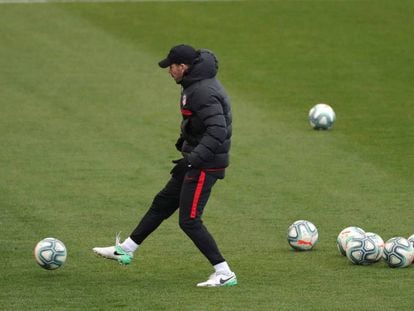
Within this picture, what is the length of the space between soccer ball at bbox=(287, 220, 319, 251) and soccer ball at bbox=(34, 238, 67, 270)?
8.28ft

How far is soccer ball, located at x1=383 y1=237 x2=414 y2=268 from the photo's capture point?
12047 mm

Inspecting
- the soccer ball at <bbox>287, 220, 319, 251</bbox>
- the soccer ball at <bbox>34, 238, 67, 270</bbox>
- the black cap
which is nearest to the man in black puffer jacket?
the black cap

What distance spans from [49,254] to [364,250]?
313 centimetres

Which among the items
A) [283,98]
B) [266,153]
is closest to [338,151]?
[266,153]

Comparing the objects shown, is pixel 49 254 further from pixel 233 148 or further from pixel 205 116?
pixel 233 148

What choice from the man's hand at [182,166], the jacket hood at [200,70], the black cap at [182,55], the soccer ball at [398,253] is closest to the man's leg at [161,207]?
the man's hand at [182,166]

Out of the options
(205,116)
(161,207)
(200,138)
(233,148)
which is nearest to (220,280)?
(161,207)

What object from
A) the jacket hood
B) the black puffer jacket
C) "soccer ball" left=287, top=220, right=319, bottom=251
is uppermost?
the jacket hood

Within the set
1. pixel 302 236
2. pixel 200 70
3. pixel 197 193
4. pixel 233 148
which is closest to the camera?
pixel 200 70

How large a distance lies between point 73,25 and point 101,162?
10151 mm

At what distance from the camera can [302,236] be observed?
1303cm

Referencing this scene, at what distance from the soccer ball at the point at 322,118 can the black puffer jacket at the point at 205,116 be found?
352 inches

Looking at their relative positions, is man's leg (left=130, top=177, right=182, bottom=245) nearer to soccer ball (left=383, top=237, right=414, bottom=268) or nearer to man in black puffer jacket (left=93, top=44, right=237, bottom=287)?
man in black puffer jacket (left=93, top=44, right=237, bottom=287)

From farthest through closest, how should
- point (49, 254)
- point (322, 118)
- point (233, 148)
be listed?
point (322, 118) → point (233, 148) → point (49, 254)
